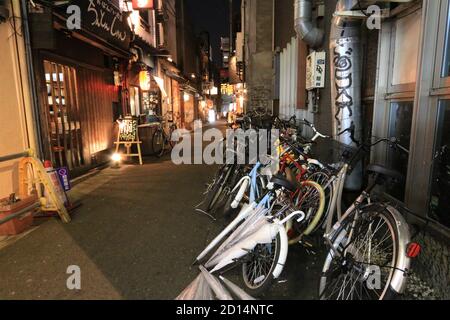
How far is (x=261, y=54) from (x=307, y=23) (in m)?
9.25

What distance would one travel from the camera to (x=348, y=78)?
16.0ft

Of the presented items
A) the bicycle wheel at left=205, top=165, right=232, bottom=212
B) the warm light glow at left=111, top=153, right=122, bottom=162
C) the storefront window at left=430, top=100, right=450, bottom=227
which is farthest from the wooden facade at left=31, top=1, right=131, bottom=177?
the storefront window at left=430, top=100, right=450, bottom=227

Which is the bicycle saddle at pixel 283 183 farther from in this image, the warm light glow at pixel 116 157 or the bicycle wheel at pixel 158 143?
the bicycle wheel at pixel 158 143

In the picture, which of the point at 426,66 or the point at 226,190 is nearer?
the point at 426,66

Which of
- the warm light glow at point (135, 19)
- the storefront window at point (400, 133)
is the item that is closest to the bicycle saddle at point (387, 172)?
the storefront window at point (400, 133)

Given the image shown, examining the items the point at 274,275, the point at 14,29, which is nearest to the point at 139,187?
the point at 14,29

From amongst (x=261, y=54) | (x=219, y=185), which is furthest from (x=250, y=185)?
(x=261, y=54)

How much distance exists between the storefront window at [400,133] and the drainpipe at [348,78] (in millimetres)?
544

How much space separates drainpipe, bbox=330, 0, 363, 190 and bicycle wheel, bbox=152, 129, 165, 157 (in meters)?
8.45

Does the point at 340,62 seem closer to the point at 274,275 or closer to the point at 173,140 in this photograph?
the point at 274,275

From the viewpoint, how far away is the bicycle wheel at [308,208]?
4035 mm

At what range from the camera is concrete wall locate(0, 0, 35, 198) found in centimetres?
577
